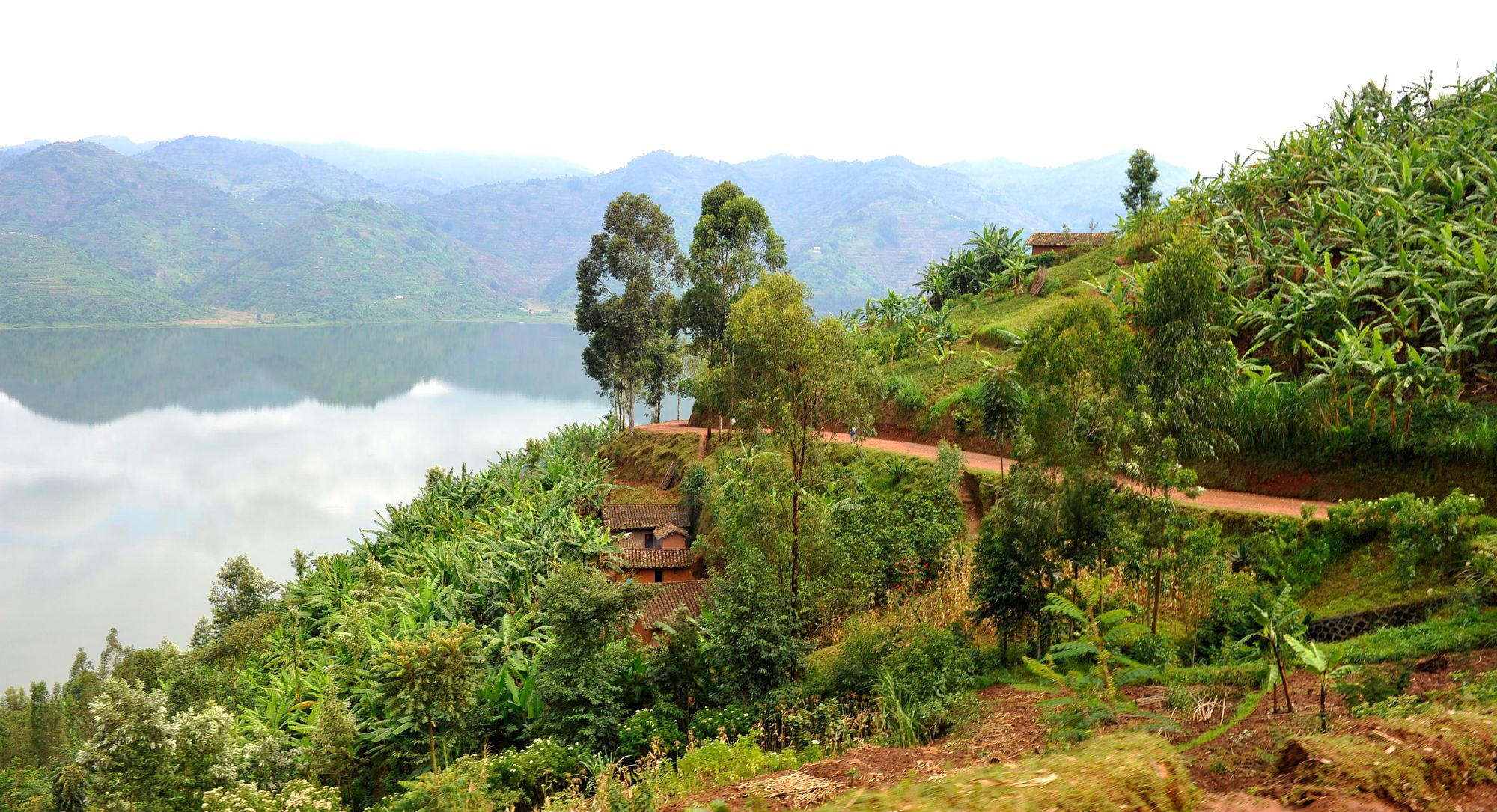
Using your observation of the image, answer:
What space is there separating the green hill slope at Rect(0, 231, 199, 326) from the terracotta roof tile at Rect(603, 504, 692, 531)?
473 ft

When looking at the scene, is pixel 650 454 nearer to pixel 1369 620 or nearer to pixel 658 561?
pixel 658 561

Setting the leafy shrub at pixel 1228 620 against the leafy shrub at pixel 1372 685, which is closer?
the leafy shrub at pixel 1372 685

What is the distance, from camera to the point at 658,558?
18938 millimetres

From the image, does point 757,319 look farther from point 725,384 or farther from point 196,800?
point 196,800

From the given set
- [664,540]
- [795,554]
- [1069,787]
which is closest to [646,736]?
[795,554]

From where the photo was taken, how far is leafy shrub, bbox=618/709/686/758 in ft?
34.4

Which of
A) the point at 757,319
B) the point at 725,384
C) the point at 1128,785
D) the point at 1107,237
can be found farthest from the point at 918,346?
the point at 1128,785

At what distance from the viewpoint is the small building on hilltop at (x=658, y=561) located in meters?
15.5

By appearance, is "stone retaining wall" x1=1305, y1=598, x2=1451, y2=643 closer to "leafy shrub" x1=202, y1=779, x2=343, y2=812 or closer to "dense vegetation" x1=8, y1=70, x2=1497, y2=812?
"dense vegetation" x1=8, y1=70, x2=1497, y2=812

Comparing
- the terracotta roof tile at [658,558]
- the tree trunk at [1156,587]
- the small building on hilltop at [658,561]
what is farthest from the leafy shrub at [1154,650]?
the terracotta roof tile at [658,558]

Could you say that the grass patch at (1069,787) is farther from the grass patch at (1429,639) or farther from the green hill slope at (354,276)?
the green hill slope at (354,276)

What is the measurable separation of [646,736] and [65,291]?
532 ft

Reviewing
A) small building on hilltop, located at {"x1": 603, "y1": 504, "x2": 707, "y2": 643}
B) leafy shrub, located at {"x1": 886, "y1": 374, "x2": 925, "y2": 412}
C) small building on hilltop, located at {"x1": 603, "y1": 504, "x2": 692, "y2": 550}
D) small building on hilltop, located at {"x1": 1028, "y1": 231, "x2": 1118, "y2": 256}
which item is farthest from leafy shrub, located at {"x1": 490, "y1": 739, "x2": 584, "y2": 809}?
small building on hilltop, located at {"x1": 1028, "y1": 231, "x2": 1118, "y2": 256}

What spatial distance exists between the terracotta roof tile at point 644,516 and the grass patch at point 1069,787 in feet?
53.2
